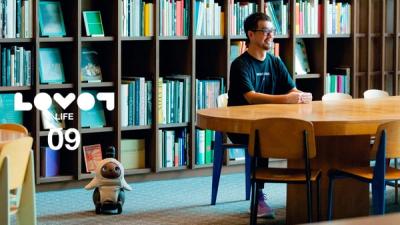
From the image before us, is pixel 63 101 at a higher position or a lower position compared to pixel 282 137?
higher

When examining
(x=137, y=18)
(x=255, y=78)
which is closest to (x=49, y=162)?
(x=137, y=18)

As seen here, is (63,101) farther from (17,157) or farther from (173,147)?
(17,157)

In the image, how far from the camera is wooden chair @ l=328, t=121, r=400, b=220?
4289mm

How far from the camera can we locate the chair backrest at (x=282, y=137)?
422cm

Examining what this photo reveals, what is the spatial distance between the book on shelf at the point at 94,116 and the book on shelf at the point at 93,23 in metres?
0.44

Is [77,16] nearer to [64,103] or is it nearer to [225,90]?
[64,103]

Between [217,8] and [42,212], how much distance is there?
230 centimetres

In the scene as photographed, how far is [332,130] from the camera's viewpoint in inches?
167

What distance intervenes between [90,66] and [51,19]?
1.53ft

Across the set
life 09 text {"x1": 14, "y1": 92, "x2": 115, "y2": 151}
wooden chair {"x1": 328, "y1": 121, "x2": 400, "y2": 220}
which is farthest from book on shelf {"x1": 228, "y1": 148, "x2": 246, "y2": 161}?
wooden chair {"x1": 328, "y1": 121, "x2": 400, "y2": 220}

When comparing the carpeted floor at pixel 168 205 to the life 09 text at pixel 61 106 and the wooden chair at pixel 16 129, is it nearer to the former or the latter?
the life 09 text at pixel 61 106

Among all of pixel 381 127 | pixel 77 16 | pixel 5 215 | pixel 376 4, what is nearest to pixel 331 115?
pixel 381 127

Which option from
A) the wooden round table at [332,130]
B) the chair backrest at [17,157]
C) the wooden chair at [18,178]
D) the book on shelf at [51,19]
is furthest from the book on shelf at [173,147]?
the chair backrest at [17,157]

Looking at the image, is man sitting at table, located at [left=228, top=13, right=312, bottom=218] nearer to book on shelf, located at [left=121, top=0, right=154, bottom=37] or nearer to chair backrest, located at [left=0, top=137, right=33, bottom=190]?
book on shelf, located at [left=121, top=0, right=154, bottom=37]
